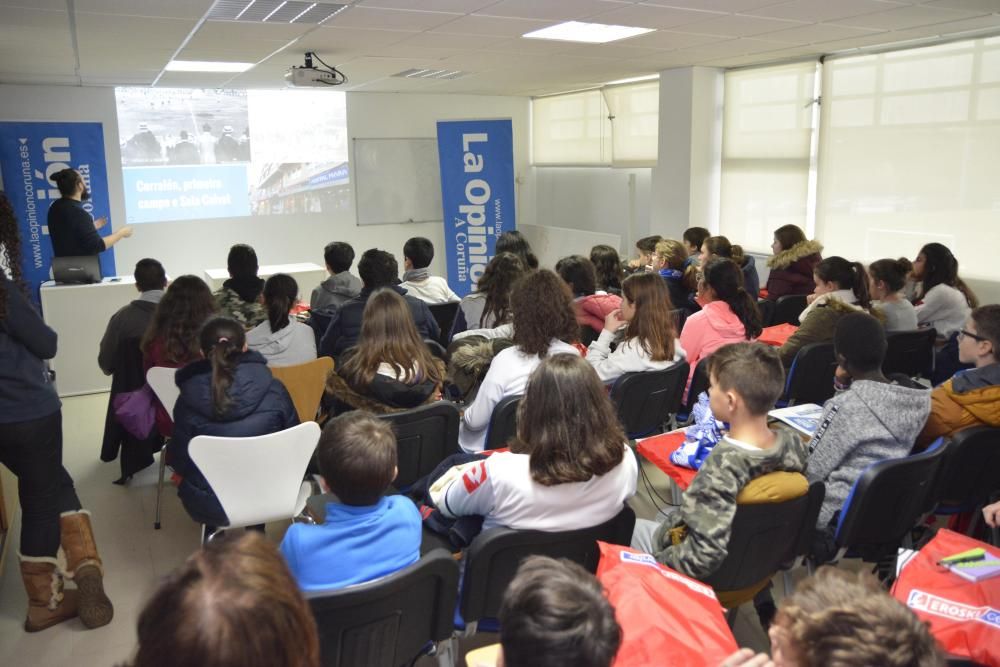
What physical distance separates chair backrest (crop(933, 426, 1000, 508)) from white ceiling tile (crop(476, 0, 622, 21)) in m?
2.94

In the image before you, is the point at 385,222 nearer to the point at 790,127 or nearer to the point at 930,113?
the point at 790,127

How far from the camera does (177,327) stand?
3.45 meters

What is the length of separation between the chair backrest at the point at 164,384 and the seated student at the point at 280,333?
21.8 inches

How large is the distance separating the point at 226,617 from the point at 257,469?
188cm

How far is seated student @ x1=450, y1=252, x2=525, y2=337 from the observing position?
14.1ft

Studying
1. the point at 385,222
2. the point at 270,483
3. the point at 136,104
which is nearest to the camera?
the point at 270,483

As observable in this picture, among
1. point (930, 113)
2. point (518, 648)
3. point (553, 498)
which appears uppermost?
point (930, 113)

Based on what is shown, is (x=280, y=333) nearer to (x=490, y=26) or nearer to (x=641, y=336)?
(x=641, y=336)

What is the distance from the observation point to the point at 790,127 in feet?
23.0

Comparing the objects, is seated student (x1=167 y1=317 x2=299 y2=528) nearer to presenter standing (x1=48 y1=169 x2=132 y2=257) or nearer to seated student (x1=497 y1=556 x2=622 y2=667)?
seated student (x1=497 y1=556 x2=622 y2=667)

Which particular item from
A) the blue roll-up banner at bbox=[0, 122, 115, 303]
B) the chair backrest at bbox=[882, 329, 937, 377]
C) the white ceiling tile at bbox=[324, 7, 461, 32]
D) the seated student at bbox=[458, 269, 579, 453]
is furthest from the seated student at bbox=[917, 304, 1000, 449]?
the blue roll-up banner at bbox=[0, 122, 115, 303]

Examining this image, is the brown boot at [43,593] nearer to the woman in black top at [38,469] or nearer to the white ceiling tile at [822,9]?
the woman in black top at [38,469]

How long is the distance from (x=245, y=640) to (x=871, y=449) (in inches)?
87.3

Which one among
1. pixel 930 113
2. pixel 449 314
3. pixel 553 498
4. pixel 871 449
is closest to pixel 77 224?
pixel 449 314
